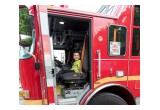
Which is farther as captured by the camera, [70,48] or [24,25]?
[70,48]

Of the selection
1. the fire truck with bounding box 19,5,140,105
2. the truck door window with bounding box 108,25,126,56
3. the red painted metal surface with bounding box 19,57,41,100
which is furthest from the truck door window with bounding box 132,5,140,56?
the red painted metal surface with bounding box 19,57,41,100

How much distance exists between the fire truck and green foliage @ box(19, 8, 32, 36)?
0.03 meters

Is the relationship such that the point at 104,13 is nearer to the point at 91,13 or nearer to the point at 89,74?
the point at 91,13

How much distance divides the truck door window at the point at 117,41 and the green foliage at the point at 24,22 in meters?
1.47

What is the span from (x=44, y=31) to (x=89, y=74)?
47.9 inches

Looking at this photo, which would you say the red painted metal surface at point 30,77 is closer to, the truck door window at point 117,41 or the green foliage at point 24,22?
the green foliage at point 24,22

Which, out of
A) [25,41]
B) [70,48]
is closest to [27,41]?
[25,41]

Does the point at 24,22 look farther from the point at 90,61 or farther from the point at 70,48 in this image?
the point at 70,48

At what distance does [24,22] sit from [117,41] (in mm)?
1717

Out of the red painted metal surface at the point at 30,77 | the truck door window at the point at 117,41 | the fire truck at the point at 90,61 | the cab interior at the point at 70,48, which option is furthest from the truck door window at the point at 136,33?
the red painted metal surface at the point at 30,77

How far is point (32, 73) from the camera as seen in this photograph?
10.2 ft

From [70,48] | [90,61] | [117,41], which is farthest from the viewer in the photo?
[70,48]

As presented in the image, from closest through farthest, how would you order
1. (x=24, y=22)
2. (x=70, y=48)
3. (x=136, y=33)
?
(x=24, y=22) < (x=136, y=33) < (x=70, y=48)

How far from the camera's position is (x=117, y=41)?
12.2ft
